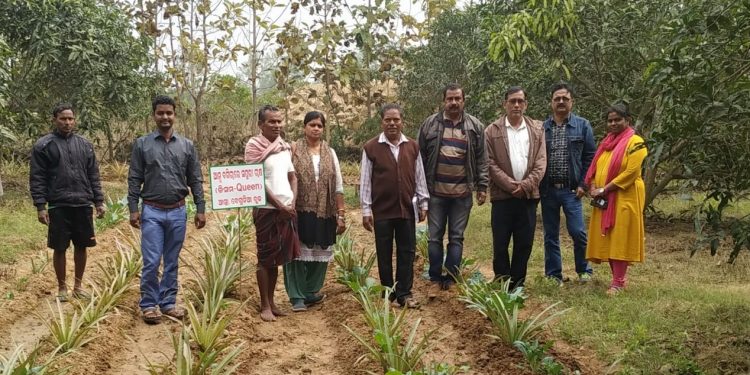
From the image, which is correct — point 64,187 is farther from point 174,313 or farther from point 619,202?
point 619,202

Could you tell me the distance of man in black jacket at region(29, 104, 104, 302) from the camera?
5.61 m

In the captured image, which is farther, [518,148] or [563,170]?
[563,170]

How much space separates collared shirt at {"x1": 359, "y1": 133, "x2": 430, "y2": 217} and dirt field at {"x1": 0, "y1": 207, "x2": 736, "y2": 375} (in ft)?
2.79

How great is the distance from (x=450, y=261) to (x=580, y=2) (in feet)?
12.1

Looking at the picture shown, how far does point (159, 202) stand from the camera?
17.0 feet

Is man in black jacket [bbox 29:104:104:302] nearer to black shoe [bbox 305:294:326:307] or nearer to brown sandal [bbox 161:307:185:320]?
brown sandal [bbox 161:307:185:320]

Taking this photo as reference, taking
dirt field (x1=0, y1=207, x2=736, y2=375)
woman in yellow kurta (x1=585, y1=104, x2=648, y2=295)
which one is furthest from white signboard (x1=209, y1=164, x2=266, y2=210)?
woman in yellow kurta (x1=585, y1=104, x2=648, y2=295)

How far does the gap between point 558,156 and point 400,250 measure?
64.5 inches

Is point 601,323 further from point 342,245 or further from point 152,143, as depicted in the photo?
point 152,143

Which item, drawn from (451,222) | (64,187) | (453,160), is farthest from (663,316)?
(64,187)

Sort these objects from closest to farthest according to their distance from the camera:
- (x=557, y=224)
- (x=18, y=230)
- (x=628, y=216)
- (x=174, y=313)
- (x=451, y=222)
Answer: (x=174, y=313) → (x=628, y=216) → (x=451, y=222) → (x=557, y=224) → (x=18, y=230)

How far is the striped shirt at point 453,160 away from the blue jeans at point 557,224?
0.85 meters

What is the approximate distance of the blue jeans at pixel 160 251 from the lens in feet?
16.9

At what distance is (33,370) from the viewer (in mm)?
3475
